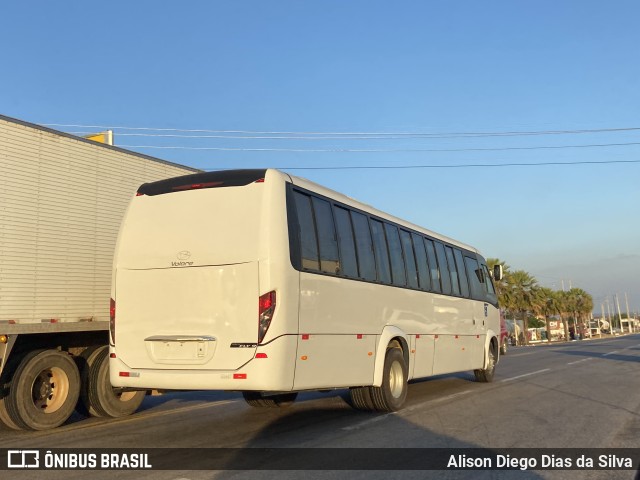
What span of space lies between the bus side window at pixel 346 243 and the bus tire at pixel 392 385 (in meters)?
1.72

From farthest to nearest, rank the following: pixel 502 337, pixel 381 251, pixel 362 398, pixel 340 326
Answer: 1. pixel 502 337
2. pixel 381 251
3. pixel 362 398
4. pixel 340 326

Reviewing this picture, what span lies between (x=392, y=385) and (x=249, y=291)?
3.77 metres

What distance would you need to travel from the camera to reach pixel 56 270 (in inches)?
334

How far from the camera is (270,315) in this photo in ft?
22.7

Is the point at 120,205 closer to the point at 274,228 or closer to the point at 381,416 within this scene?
the point at 274,228

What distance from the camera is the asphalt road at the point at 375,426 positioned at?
6770 millimetres

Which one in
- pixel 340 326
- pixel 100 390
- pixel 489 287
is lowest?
pixel 100 390

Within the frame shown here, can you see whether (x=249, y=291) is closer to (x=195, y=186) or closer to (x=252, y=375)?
(x=252, y=375)

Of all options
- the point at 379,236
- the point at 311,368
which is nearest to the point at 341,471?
the point at 311,368

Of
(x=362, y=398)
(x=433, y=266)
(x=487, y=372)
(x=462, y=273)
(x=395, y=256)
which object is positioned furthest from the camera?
(x=487, y=372)

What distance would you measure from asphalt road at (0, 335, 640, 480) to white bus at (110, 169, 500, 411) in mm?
693

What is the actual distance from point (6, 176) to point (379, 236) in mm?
5503

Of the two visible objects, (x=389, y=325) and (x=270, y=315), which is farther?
(x=389, y=325)

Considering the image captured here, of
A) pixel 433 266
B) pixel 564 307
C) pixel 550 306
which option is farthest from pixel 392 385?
pixel 564 307
